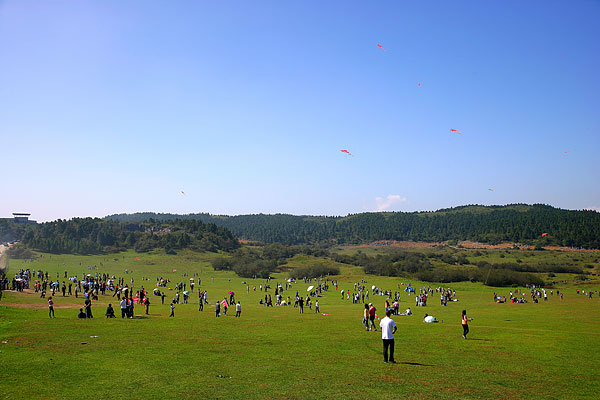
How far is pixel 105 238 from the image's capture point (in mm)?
149000

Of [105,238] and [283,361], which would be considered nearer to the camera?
[283,361]

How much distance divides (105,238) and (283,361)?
490 feet

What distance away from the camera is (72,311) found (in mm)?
32625

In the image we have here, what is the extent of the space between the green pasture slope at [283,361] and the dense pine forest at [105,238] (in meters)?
113

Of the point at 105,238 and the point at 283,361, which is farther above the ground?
the point at 105,238

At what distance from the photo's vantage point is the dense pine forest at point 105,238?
5025 inches

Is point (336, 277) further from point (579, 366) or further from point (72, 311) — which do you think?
point (579, 366)

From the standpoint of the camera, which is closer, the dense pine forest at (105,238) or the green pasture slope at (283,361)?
the green pasture slope at (283,361)

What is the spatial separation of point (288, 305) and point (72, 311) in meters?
21.6

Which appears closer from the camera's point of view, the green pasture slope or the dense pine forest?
the green pasture slope

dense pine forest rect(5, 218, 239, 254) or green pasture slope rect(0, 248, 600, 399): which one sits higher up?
dense pine forest rect(5, 218, 239, 254)

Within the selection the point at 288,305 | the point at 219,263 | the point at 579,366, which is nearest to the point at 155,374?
the point at 579,366

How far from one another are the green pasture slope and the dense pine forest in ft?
370

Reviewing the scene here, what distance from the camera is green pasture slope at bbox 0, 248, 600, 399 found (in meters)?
11.7
